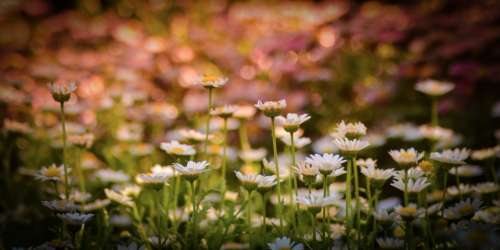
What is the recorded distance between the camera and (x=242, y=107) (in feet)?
6.72

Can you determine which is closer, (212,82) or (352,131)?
(352,131)

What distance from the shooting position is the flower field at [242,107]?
4.97 feet

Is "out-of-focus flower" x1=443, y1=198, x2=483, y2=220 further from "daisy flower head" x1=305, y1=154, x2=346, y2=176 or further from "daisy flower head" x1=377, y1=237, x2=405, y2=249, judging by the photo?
"daisy flower head" x1=305, y1=154, x2=346, y2=176

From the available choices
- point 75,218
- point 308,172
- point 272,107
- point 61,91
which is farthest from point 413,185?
point 61,91

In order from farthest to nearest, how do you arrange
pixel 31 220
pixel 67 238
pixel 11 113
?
1. pixel 11 113
2. pixel 31 220
3. pixel 67 238

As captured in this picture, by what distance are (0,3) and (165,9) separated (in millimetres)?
1550

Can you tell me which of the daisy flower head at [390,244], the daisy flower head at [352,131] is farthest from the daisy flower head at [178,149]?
the daisy flower head at [390,244]

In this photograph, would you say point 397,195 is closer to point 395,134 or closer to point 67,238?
point 395,134

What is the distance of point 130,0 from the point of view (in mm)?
4715

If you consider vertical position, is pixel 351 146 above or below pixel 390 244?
above

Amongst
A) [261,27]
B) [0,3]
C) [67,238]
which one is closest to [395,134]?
[67,238]

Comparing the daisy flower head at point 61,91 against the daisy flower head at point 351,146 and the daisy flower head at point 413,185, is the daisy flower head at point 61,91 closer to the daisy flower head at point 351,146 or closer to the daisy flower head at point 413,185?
the daisy flower head at point 351,146

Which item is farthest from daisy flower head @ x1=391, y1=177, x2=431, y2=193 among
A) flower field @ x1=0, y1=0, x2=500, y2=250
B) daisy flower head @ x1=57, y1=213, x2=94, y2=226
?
daisy flower head @ x1=57, y1=213, x2=94, y2=226

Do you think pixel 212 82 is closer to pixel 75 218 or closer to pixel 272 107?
pixel 272 107
